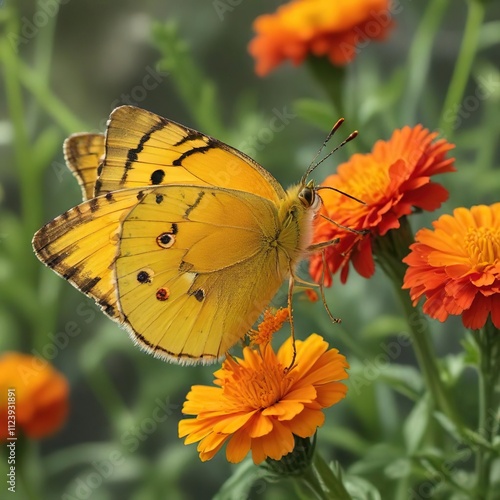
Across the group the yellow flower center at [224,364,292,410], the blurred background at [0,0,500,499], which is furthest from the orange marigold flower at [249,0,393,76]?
the yellow flower center at [224,364,292,410]

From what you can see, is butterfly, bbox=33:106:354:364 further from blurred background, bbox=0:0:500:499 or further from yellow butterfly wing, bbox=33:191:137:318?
blurred background, bbox=0:0:500:499

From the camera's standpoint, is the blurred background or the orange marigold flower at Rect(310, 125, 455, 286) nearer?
the orange marigold flower at Rect(310, 125, 455, 286)

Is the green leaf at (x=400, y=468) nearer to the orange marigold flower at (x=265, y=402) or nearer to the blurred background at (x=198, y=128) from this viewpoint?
the blurred background at (x=198, y=128)

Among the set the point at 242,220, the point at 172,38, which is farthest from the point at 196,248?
the point at 172,38

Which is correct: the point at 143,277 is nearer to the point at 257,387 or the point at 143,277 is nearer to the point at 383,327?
the point at 257,387

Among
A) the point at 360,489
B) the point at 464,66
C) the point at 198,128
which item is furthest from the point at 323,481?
the point at 198,128

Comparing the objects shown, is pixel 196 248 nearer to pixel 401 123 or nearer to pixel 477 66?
pixel 401 123

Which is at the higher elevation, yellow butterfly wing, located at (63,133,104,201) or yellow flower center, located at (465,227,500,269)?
yellow butterfly wing, located at (63,133,104,201)
